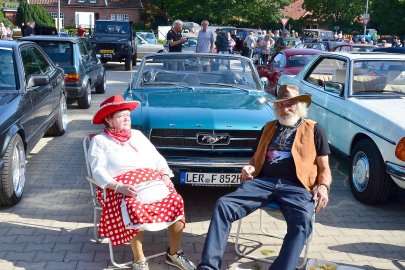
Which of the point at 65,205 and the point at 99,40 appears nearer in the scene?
the point at 65,205

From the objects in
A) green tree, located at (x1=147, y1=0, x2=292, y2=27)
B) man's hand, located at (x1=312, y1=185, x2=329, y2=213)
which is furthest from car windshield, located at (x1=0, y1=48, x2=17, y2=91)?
green tree, located at (x1=147, y1=0, x2=292, y2=27)

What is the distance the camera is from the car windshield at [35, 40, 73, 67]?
10711mm

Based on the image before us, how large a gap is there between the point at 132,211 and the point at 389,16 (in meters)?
59.8

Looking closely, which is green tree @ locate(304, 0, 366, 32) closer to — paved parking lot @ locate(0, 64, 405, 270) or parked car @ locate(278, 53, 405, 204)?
parked car @ locate(278, 53, 405, 204)

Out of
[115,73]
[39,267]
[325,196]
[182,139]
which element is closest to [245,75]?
[182,139]

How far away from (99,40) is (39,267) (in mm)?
17246

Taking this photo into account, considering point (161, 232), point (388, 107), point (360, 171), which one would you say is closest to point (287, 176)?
point (161, 232)

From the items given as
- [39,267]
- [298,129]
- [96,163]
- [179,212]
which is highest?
[298,129]

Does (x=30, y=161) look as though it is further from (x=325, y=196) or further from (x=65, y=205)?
(x=325, y=196)

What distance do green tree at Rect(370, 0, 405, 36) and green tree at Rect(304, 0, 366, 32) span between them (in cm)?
211

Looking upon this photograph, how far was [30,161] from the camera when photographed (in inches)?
286

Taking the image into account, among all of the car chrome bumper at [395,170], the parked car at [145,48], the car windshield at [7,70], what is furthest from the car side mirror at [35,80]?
the parked car at [145,48]

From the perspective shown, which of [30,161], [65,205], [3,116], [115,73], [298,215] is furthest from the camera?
[115,73]

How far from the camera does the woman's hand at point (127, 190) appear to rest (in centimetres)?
384
